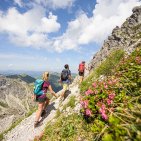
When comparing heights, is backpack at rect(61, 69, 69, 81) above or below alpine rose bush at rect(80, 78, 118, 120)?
above

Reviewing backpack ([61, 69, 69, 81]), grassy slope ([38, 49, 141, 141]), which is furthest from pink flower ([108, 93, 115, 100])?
backpack ([61, 69, 69, 81])

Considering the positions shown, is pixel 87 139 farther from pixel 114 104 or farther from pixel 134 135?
pixel 134 135

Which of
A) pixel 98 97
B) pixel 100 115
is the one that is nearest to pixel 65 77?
pixel 98 97

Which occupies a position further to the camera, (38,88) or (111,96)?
(38,88)

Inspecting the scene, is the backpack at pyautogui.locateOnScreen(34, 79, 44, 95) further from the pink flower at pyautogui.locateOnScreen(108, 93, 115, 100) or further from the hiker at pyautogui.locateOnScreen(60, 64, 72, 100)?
the pink flower at pyautogui.locateOnScreen(108, 93, 115, 100)

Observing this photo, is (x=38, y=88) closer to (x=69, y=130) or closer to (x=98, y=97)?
(x=69, y=130)

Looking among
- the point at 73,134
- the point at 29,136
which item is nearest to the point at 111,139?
the point at 73,134

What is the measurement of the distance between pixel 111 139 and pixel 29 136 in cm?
1191

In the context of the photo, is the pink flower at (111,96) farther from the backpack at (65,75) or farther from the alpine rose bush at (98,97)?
the backpack at (65,75)

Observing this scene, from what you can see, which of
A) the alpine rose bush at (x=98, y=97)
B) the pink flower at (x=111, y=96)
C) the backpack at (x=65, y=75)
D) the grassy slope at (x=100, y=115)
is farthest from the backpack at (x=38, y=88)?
the pink flower at (x=111, y=96)

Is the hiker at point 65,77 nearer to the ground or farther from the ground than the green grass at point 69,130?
farther from the ground

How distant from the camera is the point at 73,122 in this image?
11.6 metres

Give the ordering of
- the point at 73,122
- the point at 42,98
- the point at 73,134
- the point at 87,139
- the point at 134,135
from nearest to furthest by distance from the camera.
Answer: the point at 134,135 < the point at 87,139 < the point at 73,134 < the point at 73,122 < the point at 42,98

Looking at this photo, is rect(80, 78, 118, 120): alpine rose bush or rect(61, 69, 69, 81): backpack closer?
rect(80, 78, 118, 120): alpine rose bush
